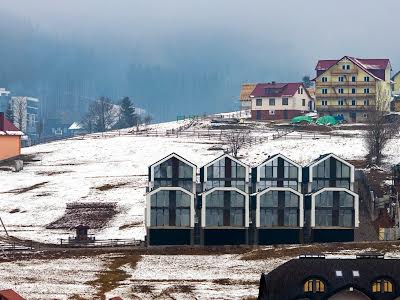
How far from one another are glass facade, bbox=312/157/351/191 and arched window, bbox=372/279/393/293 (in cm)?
3441

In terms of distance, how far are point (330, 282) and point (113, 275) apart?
77.5 feet

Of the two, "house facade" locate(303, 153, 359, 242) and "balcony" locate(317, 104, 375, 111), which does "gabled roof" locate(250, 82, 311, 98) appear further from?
"house facade" locate(303, 153, 359, 242)

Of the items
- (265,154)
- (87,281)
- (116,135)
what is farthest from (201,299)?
(116,135)

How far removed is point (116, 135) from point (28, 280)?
9412 centimetres

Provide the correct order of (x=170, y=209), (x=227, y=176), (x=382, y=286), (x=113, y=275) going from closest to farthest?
(x=382, y=286) < (x=113, y=275) < (x=170, y=209) < (x=227, y=176)

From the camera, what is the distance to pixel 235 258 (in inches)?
3578

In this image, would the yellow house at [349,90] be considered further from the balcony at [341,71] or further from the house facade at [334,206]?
the house facade at [334,206]

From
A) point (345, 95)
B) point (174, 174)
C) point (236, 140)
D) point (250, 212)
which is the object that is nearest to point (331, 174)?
point (250, 212)

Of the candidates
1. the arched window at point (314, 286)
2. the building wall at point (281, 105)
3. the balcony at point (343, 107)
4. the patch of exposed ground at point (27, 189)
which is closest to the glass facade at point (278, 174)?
the arched window at point (314, 286)

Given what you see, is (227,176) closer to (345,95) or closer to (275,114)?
(345,95)

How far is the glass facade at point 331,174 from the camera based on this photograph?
101m

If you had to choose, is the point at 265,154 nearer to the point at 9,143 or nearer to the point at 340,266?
the point at 9,143

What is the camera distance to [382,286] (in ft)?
218

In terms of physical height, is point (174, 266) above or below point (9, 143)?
below
